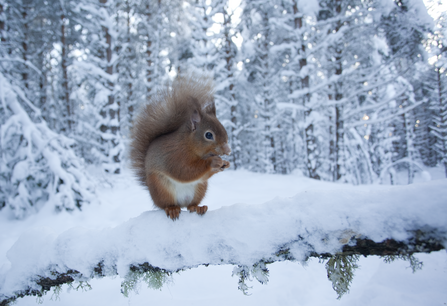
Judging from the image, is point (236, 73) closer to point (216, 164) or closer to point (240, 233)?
point (216, 164)

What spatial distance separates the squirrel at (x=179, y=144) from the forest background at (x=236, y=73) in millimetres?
203

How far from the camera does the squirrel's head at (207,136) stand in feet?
4.05

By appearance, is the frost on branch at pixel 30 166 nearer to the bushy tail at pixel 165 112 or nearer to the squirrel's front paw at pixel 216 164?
the bushy tail at pixel 165 112

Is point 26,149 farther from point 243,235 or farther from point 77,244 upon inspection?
point 243,235

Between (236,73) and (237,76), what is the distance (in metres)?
0.23

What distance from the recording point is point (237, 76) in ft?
29.1

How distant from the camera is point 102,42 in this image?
19.2ft

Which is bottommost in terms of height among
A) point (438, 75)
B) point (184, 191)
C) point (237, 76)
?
point (184, 191)

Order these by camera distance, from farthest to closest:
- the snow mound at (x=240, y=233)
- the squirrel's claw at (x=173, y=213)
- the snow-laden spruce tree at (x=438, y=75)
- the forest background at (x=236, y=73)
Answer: the forest background at (x=236, y=73) → the snow-laden spruce tree at (x=438, y=75) → the squirrel's claw at (x=173, y=213) → the snow mound at (x=240, y=233)

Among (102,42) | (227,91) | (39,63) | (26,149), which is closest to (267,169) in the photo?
(227,91)

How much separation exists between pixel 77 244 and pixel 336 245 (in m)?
1.25

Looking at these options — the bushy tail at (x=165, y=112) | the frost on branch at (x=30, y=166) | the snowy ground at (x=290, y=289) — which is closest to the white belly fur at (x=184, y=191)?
the bushy tail at (x=165, y=112)

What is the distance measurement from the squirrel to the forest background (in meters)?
0.20

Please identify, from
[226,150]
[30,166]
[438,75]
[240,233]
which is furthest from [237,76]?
[240,233]
